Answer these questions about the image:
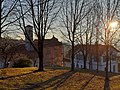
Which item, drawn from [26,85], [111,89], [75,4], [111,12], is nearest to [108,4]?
[111,12]

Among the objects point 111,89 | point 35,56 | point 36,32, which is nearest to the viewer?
point 111,89

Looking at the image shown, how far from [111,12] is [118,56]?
149ft

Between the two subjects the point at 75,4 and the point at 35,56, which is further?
the point at 35,56

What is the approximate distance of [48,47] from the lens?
217 ft

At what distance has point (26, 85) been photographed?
1719 centimetres

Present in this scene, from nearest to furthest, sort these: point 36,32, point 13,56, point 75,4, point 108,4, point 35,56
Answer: point 108,4 → point 36,32 → point 75,4 → point 13,56 → point 35,56

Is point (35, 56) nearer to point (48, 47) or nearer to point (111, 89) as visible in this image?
point (48, 47)

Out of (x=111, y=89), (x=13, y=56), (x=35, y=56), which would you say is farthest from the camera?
(x=35, y=56)

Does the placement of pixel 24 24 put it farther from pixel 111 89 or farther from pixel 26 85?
pixel 111 89

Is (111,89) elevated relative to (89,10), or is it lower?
lower

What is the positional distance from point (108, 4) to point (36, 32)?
7502 mm

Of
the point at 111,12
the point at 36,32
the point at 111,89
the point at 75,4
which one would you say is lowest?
the point at 111,89

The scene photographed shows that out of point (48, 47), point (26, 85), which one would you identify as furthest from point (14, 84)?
point (48, 47)

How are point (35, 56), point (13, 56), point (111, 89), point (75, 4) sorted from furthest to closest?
point (35, 56) < point (13, 56) < point (75, 4) < point (111, 89)
